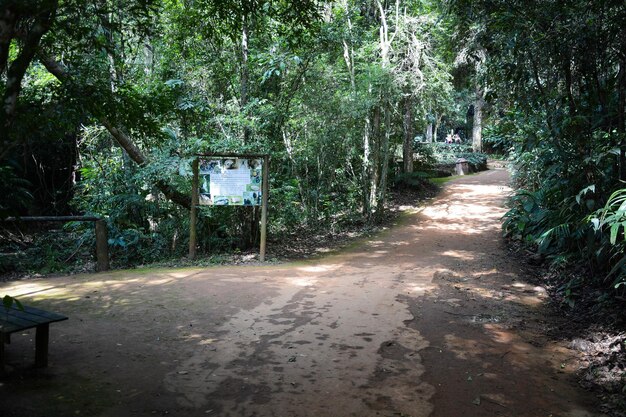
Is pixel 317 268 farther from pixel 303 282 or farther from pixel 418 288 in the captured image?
pixel 418 288

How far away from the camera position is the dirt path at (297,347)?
3605mm

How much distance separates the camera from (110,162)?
1108 cm

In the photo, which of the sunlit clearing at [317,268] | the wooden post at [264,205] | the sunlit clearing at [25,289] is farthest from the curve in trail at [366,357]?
the sunlit clearing at [25,289]

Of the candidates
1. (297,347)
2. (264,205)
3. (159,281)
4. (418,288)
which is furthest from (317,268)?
(297,347)

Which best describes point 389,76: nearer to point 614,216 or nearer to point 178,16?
point 178,16

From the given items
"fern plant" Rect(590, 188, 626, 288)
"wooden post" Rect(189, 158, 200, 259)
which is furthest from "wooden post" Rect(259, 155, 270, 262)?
A: "fern plant" Rect(590, 188, 626, 288)

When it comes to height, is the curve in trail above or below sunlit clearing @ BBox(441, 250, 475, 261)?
below

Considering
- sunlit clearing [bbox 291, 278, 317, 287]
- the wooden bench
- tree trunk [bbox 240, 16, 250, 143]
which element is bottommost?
sunlit clearing [bbox 291, 278, 317, 287]

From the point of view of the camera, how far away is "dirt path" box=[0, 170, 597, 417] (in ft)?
11.8

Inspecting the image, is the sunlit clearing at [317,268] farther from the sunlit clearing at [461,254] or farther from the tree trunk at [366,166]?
the tree trunk at [366,166]

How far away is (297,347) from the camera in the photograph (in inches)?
187

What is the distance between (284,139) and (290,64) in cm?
164

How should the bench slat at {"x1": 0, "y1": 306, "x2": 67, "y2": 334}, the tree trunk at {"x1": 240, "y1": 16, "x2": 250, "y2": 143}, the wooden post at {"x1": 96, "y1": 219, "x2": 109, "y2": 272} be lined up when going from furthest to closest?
the tree trunk at {"x1": 240, "y1": 16, "x2": 250, "y2": 143} → the wooden post at {"x1": 96, "y1": 219, "x2": 109, "y2": 272} → the bench slat at {"x1": 0, "y1": 306, "x2": 67, "y2": 334}

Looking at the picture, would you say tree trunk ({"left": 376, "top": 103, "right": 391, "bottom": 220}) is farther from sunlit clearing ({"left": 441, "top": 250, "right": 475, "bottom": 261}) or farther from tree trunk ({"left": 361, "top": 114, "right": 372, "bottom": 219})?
sunlit clearing ({"left": 441, "top": 250, "right": 475, "bottom": 261})
